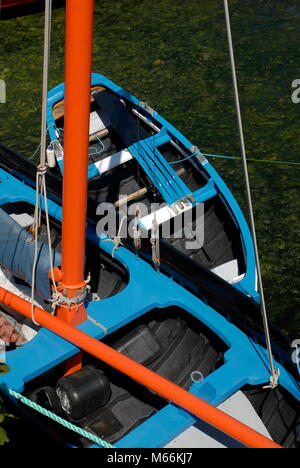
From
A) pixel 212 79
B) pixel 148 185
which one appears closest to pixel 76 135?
pixel 148 185

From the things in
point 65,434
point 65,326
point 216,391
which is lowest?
point 65,434

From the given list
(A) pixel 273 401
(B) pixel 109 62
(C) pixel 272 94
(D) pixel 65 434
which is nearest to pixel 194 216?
(A) pixel 273 401

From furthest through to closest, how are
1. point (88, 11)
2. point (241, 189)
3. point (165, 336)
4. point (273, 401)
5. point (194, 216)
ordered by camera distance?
point (241, 189) < point (194, 216) < point (165, 336) < point (273, 401) < point (88, 11)

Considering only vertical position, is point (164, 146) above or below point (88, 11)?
below

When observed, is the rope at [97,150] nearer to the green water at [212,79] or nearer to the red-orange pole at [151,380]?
the green water at [212,79]

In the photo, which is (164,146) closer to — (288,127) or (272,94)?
(288,127)

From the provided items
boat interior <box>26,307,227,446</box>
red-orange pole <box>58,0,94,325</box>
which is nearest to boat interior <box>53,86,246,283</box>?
boat interior <box>26,307,227,446</box>
